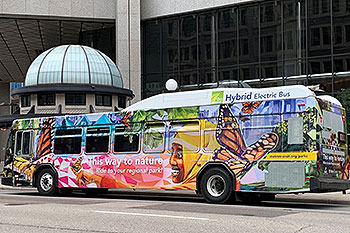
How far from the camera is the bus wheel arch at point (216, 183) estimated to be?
1588 centimetres

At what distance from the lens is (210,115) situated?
1656cm

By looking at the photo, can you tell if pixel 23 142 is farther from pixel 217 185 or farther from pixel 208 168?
pixel 217 185

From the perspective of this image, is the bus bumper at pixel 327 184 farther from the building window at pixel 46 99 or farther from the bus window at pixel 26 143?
the building window at pixel 46 99

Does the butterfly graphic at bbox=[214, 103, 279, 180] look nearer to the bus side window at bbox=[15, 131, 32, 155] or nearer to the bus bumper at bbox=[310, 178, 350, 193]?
the bus bumper at bbox=[310, 178, 350, 193]

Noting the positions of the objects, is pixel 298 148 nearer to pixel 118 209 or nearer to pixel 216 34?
pixel 118 209

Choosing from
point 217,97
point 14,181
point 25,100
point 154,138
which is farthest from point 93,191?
point 25,100

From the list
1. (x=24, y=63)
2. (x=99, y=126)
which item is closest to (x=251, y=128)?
A: (x=99, y=126)

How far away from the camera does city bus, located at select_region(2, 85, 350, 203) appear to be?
14.9 meters

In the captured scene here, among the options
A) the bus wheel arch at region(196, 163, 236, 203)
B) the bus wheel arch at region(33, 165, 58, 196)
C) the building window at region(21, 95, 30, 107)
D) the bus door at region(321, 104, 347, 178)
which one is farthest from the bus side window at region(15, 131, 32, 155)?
the building window at region(21, 95, 30, 107)

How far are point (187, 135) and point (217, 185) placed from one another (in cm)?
172

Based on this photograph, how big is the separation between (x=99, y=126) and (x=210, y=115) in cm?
435

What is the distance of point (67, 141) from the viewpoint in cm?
2011

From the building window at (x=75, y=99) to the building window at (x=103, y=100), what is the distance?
2.78 ft

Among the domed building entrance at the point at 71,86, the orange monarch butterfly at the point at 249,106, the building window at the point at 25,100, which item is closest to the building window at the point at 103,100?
the domed building entrance at the point at 71,86
